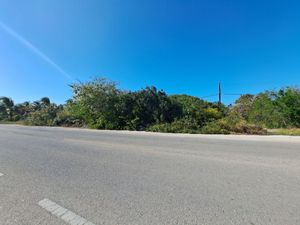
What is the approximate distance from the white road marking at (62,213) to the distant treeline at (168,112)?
1385cm

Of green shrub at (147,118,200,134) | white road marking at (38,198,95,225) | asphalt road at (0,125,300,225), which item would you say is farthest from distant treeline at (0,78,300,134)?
white road marking at (38,198,95,225)

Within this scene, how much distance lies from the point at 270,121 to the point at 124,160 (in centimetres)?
1586

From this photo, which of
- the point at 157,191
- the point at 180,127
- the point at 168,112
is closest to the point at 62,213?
the point at 157,191

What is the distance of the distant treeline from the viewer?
53.7 ft

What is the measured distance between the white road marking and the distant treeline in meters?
13.9

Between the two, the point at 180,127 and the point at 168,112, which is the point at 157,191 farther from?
the point at 168,112

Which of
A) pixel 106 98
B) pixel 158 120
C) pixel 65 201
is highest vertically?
pixel 106 98

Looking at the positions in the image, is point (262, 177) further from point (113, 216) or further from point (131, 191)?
point (113, 216)

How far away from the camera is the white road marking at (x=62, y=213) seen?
2.64 m

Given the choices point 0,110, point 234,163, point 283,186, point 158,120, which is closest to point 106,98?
point 158,120

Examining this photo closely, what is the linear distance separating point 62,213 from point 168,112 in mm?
17682

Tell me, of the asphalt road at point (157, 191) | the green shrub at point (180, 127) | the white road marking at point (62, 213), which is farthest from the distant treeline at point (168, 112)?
the white road marking at point (62, 213)

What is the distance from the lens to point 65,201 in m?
3.26

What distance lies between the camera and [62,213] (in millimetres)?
2854
